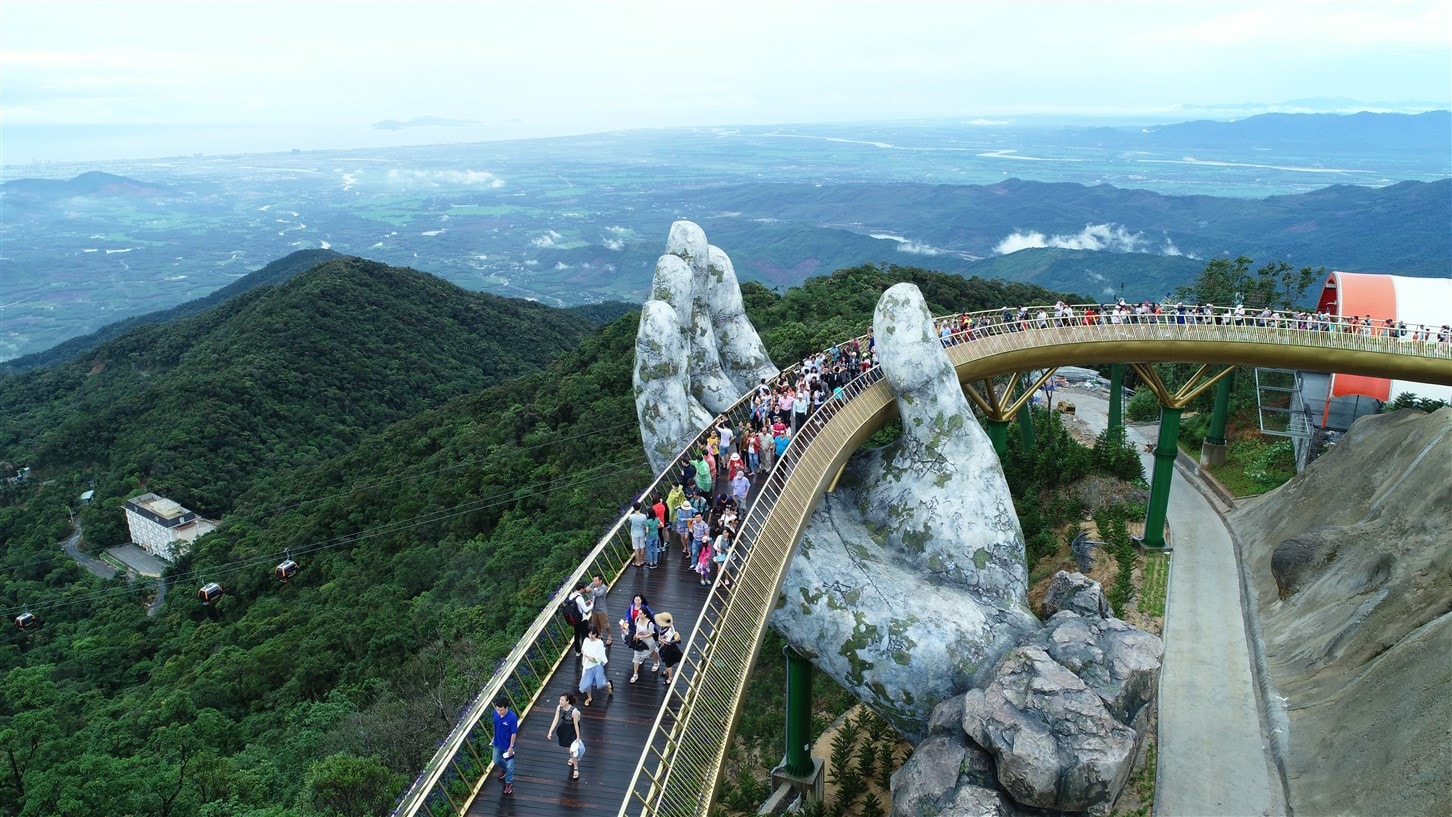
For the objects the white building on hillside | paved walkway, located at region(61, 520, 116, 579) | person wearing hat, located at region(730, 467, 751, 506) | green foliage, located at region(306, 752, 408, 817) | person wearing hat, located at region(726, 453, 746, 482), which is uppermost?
person wearing hat, located at region(726, 453, 746, 482)

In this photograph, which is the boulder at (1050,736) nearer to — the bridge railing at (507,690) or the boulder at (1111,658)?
the boulder at (1111,658)

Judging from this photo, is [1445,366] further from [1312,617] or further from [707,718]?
[707,718]

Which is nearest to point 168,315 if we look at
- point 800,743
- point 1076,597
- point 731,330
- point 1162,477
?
point 731,330

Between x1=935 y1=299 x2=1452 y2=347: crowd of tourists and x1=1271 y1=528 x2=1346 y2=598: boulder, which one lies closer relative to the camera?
x1=1271 y1=528 x2=1346 y2=598: boulder

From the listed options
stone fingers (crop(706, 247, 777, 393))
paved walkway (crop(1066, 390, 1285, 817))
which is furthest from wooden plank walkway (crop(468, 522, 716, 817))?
stone fingers (crop(706, 247, 777, 393))

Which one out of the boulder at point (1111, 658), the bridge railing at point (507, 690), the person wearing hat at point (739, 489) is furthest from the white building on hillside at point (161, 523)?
the boulder at point (1111, 658)

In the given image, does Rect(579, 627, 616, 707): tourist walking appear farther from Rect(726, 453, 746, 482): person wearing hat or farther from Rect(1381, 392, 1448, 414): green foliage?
Rect(1381, 392, 1448, 414): green foliage
